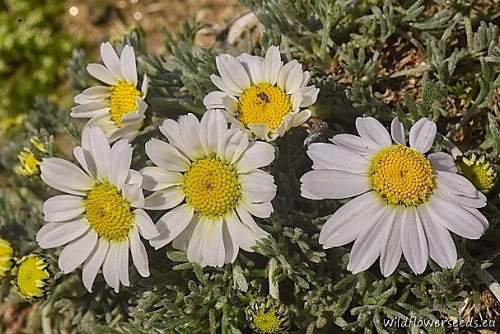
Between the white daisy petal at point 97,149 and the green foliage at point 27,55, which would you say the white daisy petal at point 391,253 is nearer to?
the white daisy petal at point 97,149

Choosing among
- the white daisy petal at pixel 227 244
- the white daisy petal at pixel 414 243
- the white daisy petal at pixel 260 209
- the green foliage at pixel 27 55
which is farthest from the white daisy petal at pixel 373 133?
the green foliage at pixel 27 55

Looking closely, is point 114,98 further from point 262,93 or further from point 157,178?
point 262,93

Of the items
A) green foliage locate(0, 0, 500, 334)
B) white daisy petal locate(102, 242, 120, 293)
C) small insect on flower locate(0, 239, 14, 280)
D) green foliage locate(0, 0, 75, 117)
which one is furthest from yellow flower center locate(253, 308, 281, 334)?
green foliage locate(0, 0, 75, 117)

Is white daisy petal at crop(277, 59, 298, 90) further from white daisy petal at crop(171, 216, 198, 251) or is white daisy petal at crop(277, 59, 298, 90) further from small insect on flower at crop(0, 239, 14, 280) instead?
small insect on flower at crop(0, 239, 14, 280)

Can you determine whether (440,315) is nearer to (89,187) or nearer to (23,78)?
(89,187)

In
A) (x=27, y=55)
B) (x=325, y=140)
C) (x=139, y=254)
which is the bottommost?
(x=27, y=55)

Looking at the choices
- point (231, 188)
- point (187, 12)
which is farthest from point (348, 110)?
point (187, 12)

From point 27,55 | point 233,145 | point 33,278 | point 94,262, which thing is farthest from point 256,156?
point 27,55
